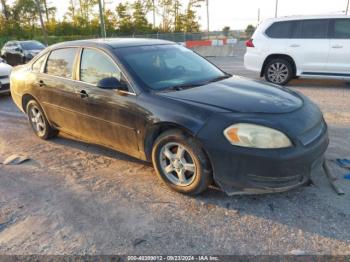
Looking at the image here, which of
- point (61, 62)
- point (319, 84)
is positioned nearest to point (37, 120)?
point (61, 62)

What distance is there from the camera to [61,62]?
184 inches

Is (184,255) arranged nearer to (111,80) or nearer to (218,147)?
(218,147)

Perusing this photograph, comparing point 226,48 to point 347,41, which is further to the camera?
point 226,48

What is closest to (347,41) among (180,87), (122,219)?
(180,87)

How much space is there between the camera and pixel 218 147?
2.99 metres

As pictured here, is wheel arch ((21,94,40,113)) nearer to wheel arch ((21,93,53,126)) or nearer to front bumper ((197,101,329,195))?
wheel arch ((21,93,53,126))

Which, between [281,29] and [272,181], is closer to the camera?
[272,181]

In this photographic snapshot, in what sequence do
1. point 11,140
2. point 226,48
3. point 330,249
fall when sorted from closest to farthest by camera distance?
point 330,249
point 11,140
point 226,48

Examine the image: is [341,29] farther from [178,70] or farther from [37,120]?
[37,120]

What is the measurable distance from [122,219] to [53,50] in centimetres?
304

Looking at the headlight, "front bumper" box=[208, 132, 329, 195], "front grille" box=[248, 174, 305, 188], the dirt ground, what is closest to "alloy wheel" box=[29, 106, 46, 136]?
the dirt ground

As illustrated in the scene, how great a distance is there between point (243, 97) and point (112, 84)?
4.68 ft

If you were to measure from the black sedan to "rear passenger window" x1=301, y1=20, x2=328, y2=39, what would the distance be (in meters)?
5.20

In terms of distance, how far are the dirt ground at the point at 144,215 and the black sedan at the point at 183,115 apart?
260mm
